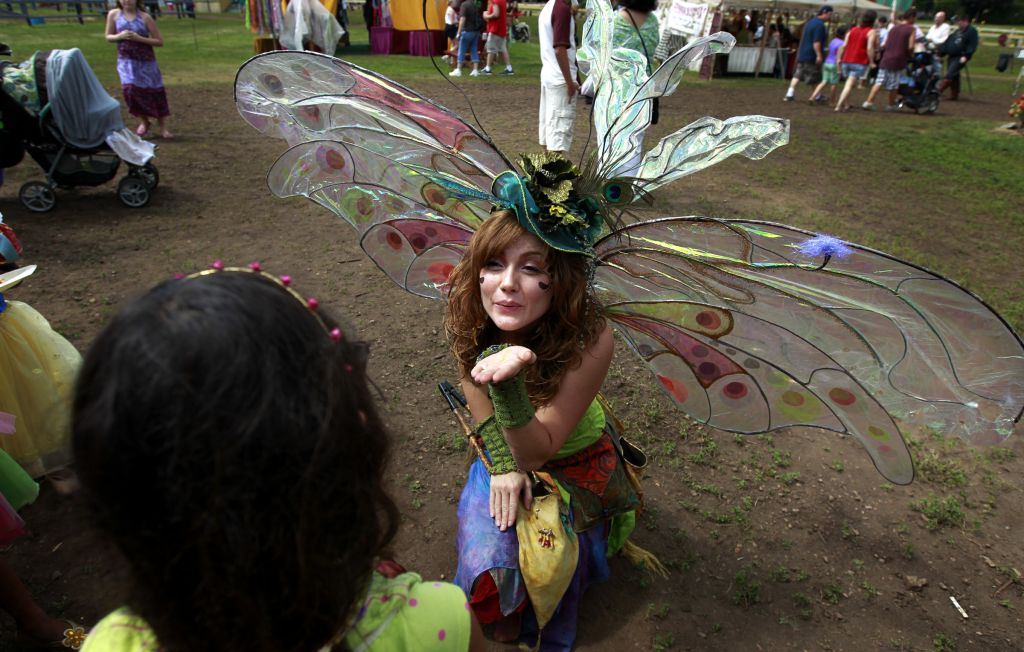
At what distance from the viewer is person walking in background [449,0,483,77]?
44.5ft

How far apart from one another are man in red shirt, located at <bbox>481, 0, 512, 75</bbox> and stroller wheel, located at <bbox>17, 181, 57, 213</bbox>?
33.4 ft

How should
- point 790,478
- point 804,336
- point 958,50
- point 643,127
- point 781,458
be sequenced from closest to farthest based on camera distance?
point 804,336 → point 643,127 → point 790,478 → point 781,458 → point 958,50

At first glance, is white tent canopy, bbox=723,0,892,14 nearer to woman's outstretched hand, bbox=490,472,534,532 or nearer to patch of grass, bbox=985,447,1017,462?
patch of grass, bbox=985,447,1017,462

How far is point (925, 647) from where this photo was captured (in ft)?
7.23

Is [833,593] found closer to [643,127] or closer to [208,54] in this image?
[643,127]

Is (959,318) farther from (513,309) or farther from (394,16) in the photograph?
(394,16)

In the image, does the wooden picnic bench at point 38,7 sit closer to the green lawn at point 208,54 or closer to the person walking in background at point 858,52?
the green lawn at point 208,54

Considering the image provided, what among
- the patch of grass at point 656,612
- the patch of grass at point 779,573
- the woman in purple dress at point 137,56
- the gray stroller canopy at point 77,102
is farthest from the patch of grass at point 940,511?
the woman in purple dress at point 137,56

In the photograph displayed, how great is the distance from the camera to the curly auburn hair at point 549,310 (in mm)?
1863

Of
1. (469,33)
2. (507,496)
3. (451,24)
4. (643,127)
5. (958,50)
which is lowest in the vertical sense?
(507,496)

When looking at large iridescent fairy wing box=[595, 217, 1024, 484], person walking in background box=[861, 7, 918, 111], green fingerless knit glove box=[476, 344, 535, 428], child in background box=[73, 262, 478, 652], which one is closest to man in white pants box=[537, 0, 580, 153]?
large iridescent fairy wing box=[595, 217, 1024, 484]

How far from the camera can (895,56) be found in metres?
11.2

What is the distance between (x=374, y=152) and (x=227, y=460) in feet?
5.25

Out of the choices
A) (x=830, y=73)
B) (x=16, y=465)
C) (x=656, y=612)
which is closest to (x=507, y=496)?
(x=656, y=612)
